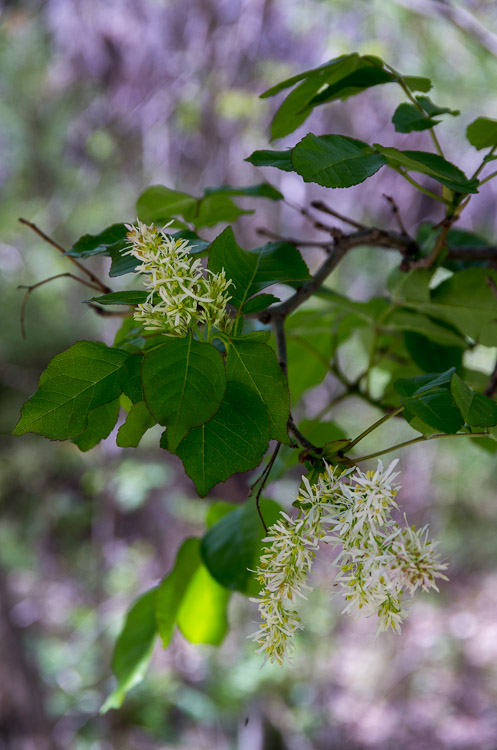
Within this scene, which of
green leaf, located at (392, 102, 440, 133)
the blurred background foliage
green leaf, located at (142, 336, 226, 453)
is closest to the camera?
green leaf, located at (142, 336, 226, 453)

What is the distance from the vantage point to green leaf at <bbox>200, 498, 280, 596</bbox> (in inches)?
14.2

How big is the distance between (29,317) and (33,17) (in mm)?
1090

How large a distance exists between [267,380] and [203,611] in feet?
0.96

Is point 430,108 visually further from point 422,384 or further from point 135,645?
point 135,645

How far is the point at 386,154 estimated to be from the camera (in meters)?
0.24

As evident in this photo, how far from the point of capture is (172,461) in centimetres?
235

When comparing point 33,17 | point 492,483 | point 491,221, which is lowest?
point 492,483

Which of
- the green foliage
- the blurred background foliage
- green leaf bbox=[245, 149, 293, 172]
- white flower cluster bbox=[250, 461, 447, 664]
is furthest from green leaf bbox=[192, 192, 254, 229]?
the blurred background foliage

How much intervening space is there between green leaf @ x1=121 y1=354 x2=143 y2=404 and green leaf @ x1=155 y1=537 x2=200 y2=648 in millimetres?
244

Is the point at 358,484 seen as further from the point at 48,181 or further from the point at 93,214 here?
the point at 48,181

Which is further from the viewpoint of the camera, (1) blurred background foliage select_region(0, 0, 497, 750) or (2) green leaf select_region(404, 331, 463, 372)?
(1) blurred background foliage select_region(0, 0, 497, 750)

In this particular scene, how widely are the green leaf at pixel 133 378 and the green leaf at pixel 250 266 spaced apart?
0.15 ft

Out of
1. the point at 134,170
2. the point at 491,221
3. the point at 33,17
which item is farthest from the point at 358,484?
the point at 33,17

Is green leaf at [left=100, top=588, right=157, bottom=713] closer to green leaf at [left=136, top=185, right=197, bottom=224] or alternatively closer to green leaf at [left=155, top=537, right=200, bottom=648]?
green leaf at [left=155, top=537, right=200, bottom=648]
